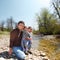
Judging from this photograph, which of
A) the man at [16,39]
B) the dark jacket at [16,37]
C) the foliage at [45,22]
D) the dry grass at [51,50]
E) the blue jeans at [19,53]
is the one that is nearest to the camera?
the blue jeans at [19,53]

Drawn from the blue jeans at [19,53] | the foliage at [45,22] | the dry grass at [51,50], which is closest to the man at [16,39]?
the blue jeans at [19,53]

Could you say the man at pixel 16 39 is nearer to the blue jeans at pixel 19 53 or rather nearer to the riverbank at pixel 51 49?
the blue jeans at pixel 19 53

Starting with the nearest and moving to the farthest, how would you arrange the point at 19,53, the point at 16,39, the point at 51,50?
the point at 19,53 → the point at 16,39 → the point at 51,50

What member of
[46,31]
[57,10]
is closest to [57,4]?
[57,10]

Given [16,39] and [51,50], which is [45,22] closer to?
[51,50]

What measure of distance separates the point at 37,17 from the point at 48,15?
480 centimetres

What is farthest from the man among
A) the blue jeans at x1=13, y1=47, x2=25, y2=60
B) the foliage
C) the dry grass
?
the foliage

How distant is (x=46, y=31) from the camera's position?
6550 cm

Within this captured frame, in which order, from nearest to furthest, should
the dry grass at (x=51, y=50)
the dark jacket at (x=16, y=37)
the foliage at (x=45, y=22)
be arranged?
the dark jacket at (x=16, y=37) < the dry grass at (x=51, y=50) < the foliage at (x=45, y=22)

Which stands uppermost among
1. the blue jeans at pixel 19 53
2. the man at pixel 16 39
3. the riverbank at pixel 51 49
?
the man at pixel 16 39

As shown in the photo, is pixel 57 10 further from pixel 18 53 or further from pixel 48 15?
pixel 18 53

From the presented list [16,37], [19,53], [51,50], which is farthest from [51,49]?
[19,53]

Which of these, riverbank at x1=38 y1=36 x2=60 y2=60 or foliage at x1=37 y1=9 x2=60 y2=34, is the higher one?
foliage at x1=37 y1=9 x2=60 y2=34

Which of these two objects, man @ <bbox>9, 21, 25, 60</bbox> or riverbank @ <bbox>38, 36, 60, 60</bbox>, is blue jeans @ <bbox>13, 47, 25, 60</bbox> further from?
riverbank @ <bbox>38, 36, 60, 60</bbox>
